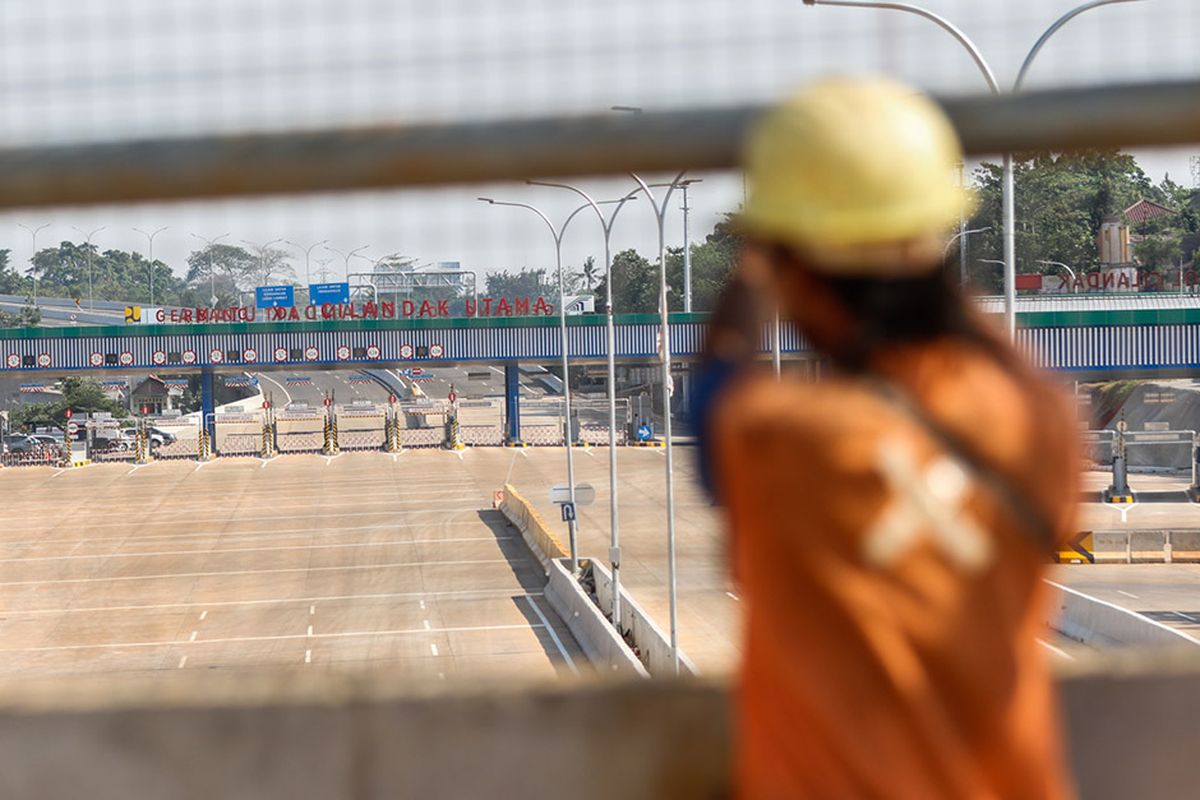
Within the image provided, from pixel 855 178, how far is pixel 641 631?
927 inches

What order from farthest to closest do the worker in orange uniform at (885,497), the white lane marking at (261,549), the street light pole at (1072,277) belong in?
the street light pole at (1072,277)
the white lane marking at (261,549)
the worker in orange uniform at (885,497)

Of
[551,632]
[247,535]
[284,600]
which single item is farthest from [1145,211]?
[284,600]

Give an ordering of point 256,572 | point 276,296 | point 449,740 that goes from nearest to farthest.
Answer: point 449,740, point 256,572, point 276,296

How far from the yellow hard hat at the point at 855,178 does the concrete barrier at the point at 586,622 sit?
18.3m

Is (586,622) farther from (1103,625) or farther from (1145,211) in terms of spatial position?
(1145,211)

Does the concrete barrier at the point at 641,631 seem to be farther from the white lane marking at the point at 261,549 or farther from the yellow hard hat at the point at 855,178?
the yellow hard hat at the point at 855,178

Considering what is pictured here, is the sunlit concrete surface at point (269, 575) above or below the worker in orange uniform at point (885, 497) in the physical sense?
below

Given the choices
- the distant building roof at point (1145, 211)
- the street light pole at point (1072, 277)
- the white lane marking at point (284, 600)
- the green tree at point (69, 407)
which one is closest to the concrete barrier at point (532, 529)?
the white lane marking at point (284, 600)

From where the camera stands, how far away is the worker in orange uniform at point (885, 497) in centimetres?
143

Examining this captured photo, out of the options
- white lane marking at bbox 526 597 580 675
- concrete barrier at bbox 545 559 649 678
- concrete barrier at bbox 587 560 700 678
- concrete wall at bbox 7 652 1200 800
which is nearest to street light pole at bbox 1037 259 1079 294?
concrete barrier at bbox 587 560 700 678

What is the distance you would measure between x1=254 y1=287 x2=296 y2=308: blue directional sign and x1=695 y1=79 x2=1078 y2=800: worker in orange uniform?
6539 cm

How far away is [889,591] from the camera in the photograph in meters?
1.43

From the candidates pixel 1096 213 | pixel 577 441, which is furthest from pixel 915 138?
pixel 577 441

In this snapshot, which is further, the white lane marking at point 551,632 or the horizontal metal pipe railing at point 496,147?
the white lane marking at point 551,632
